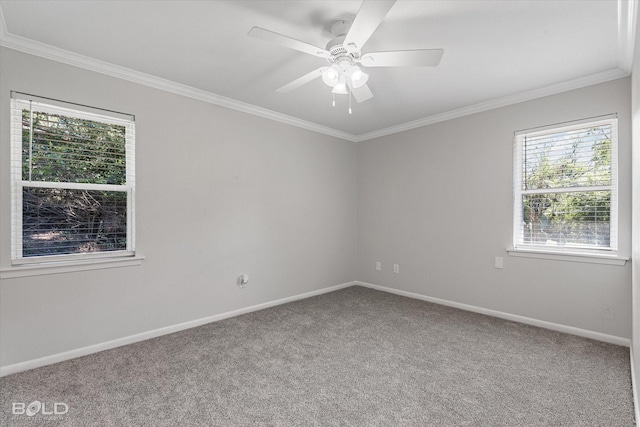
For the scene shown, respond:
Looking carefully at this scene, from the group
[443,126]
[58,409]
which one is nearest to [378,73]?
[443,126]

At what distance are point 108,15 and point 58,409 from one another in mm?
2494

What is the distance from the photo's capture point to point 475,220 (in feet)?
11.8

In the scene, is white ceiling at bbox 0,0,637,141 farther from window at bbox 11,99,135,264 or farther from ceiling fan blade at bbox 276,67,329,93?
window at bbox 11,99,135,264

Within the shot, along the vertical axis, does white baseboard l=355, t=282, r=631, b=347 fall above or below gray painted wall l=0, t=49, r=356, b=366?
below

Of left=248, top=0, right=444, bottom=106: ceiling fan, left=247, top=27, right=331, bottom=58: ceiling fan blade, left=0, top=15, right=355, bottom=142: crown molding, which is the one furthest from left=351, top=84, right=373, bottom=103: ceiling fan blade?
left=0, top=15, right=355, bottom=142: crown molding

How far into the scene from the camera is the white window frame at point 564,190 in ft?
8.91

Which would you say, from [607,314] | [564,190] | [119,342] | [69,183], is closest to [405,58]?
[564,190]

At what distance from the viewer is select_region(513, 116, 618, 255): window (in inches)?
110

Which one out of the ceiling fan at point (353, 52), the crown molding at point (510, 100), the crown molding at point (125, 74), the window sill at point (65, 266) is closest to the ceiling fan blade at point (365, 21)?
the ceiling fan at point (353, 52)

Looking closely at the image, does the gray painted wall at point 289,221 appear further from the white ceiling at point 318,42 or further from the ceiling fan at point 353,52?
the ceiling fan at point 353,52

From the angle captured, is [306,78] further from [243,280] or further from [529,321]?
[529,321]

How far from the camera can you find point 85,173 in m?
2.57

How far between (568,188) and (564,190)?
0.04 metres

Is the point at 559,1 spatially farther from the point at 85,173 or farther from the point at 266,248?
the point at 85,173
